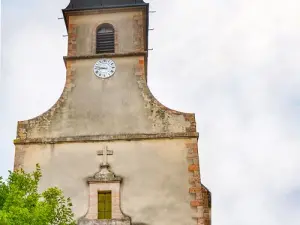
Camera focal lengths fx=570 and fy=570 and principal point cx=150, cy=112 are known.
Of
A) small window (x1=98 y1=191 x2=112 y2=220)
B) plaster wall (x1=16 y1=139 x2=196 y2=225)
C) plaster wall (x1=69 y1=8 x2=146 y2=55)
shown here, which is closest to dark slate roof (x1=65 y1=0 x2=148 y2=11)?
plaster wall (x1=69 y1=8 x2=146 y2=55)

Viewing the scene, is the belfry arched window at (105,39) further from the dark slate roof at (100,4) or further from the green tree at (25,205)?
the green tree at (25,205)

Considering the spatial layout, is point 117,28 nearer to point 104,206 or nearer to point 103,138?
point 103,138

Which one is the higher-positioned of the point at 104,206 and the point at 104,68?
the point at 104,68

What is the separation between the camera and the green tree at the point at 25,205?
11.6m

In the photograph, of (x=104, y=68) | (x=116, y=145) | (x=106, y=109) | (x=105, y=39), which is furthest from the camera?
(x=105, y=39)

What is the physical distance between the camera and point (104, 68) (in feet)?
63.2

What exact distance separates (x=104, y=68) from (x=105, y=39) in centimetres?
140

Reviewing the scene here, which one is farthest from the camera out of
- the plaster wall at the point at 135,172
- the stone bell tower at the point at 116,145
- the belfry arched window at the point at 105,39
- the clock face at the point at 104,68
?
the belfry arched window at the point at 105,39

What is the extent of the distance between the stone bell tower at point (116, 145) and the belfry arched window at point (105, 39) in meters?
0.06

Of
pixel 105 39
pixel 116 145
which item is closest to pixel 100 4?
pixel 105 39

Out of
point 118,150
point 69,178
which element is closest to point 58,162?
point 69,178

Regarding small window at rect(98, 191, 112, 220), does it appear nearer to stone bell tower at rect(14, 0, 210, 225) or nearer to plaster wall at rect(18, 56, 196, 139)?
stone bell tower at rect(14, 0, 210, 225)

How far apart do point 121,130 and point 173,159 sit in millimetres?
1920

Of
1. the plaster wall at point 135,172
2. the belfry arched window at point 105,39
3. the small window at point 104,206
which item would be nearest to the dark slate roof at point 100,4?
the belfry arched window at point 105,39
